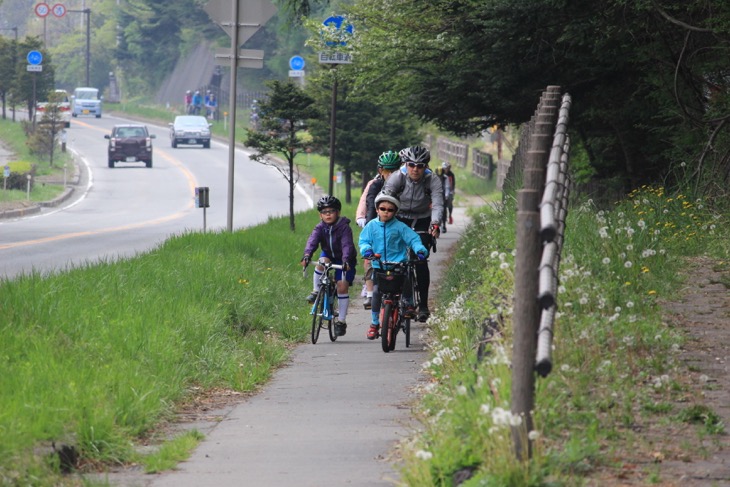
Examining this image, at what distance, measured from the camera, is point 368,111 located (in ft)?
121

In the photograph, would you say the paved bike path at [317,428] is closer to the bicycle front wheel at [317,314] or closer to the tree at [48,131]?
the bicycle front wheel at [317,314]

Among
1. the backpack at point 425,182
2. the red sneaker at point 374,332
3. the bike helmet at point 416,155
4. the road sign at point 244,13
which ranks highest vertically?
the road sign at point 244,13

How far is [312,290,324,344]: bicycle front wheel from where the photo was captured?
12070 mm

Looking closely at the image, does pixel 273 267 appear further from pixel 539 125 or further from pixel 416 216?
pixel 539 125

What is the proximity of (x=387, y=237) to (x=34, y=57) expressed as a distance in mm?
58104

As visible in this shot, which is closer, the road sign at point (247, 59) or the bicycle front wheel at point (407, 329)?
the bicycle front wheel at point (407, 329)

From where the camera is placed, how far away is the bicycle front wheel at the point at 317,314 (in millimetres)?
12070

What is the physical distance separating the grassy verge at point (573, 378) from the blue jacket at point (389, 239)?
0.96 meters

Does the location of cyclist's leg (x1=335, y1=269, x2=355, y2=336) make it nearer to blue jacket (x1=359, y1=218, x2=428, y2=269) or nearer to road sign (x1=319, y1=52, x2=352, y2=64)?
blue jacket (x1=359, y1=218, x2=428, y2=269)

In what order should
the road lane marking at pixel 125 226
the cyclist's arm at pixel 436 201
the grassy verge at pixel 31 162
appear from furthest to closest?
the grassy verge at pixel 31 162, the road lane marking at pixel 125 226, the cyclist's arm at pixel 436 201

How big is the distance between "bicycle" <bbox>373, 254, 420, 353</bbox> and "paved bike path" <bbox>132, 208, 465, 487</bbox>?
0.17 metres

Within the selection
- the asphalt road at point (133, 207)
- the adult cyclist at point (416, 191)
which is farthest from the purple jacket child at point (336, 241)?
the asphalt road at point (133, 207)

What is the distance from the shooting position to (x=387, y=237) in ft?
37.2

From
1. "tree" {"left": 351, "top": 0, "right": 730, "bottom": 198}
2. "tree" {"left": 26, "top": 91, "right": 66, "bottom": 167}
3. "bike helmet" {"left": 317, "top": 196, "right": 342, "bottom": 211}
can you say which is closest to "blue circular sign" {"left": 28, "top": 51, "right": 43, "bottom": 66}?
"tree" {"left": 26, "top": 91, "right": 66, "bottom": 167}
